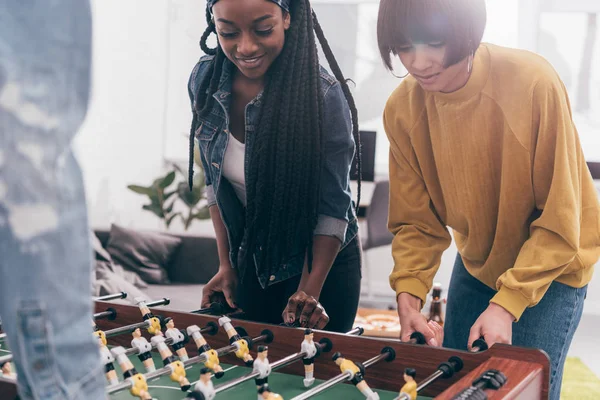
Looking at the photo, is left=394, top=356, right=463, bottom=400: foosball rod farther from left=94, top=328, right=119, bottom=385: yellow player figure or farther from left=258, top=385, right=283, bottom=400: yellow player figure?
left=94, top=328, right=119, bottom=385: yellow player figure

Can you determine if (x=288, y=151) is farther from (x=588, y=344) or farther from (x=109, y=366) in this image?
(x=588, y=344)

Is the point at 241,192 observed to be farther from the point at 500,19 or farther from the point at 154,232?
the point at 500,19

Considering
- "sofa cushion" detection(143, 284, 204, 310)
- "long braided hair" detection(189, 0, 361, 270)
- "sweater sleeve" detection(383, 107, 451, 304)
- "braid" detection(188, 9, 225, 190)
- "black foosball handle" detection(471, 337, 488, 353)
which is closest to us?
"black foosball handle" detection(471, 337, 488, 353)

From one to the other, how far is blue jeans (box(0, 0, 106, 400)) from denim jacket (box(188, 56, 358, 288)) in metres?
1.08

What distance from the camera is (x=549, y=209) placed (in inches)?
50.8

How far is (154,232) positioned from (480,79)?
3.24 metres

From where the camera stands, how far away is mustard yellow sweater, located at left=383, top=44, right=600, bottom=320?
129 cm

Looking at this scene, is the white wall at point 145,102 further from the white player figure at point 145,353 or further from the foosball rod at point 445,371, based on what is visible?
the foosball rod at point 445,371

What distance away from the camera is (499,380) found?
97cm

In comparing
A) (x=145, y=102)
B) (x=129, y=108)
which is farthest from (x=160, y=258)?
(x=145, y=102)

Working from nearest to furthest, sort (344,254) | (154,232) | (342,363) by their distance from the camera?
1. (342,363)
2. (344,254)
3. (154,232)

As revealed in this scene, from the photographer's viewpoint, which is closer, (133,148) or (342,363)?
(342,363)

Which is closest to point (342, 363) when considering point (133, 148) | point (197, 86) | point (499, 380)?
point (499, 380)

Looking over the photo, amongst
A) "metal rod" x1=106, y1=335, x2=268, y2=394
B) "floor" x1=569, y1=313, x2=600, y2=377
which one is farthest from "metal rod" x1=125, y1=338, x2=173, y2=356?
"floor" x1=569, y1=313, x2=600, y2=377
